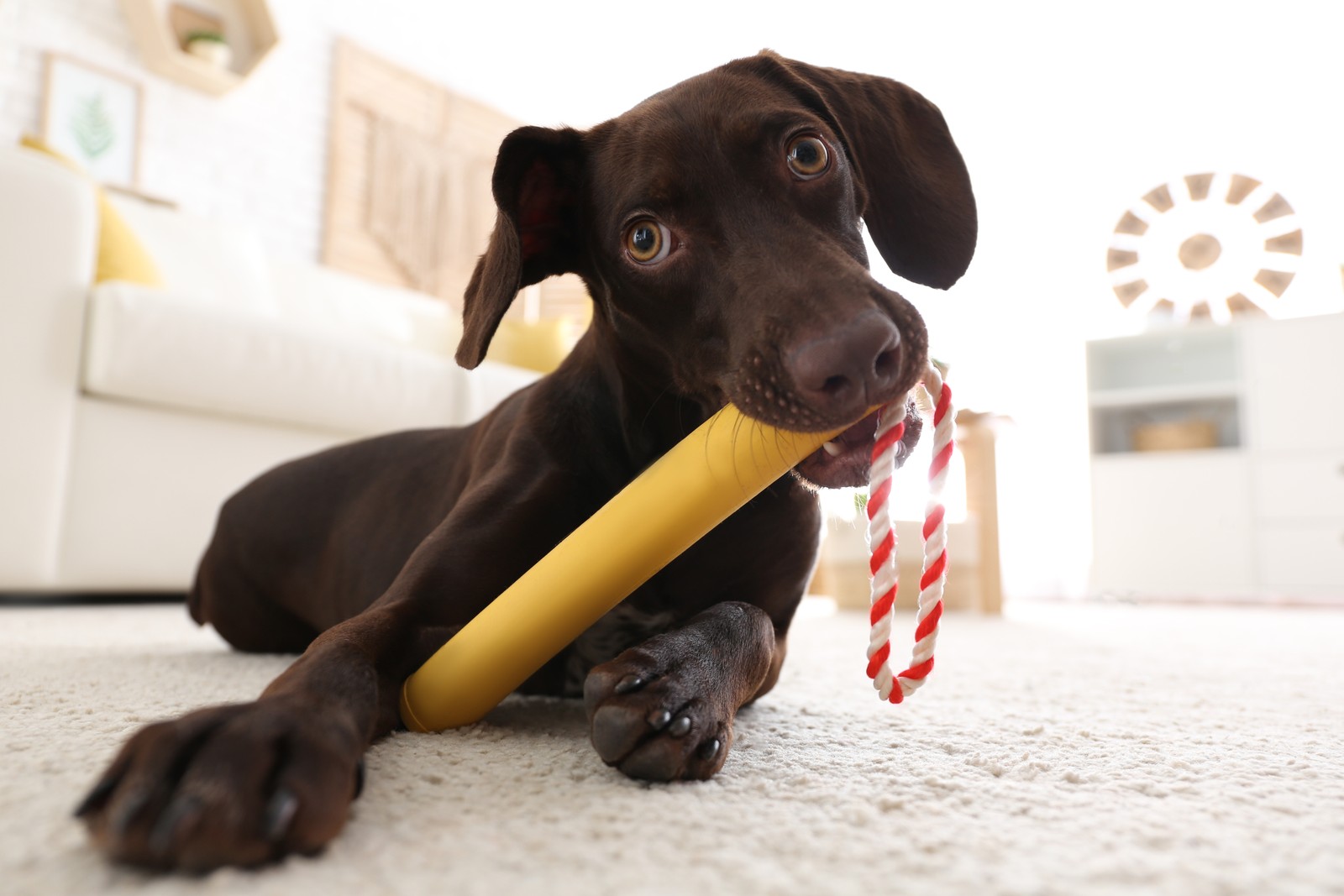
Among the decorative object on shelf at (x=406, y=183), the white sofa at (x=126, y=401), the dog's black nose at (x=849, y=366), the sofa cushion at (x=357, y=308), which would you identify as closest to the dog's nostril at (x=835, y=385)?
the dog's black nose at (x=849, y=366)

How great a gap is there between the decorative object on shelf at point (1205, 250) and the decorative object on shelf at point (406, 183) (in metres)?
4.07

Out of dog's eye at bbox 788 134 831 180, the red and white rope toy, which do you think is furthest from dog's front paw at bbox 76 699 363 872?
dog's eye at bbox 788 134 831 180

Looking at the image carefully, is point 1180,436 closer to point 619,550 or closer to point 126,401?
point 126,401

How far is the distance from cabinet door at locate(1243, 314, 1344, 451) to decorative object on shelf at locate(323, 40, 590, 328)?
14.7ft

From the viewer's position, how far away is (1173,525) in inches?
242

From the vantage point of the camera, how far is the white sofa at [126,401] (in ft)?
9.71

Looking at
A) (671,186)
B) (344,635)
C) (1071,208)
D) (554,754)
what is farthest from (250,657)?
(1071,208)

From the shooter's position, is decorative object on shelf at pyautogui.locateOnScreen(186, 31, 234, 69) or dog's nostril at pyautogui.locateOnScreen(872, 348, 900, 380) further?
decorative object on shelf at pyautogui.locateOnScreen(186, 31, 234, 69)

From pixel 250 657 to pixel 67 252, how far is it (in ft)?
5.78

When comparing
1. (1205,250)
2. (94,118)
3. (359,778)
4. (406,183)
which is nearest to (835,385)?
(359,778)

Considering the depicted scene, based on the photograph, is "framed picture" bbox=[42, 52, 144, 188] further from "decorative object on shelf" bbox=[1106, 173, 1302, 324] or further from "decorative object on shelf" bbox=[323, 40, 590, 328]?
"decorative object on shelf" bbox=[1106, 173, 1302, 324]

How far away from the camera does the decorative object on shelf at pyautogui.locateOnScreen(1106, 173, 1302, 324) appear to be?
692cm

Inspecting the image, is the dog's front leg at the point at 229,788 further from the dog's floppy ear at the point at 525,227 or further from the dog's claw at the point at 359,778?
the dog's floppy ear at the point at 525,227

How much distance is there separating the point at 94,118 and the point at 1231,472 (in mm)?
7128
